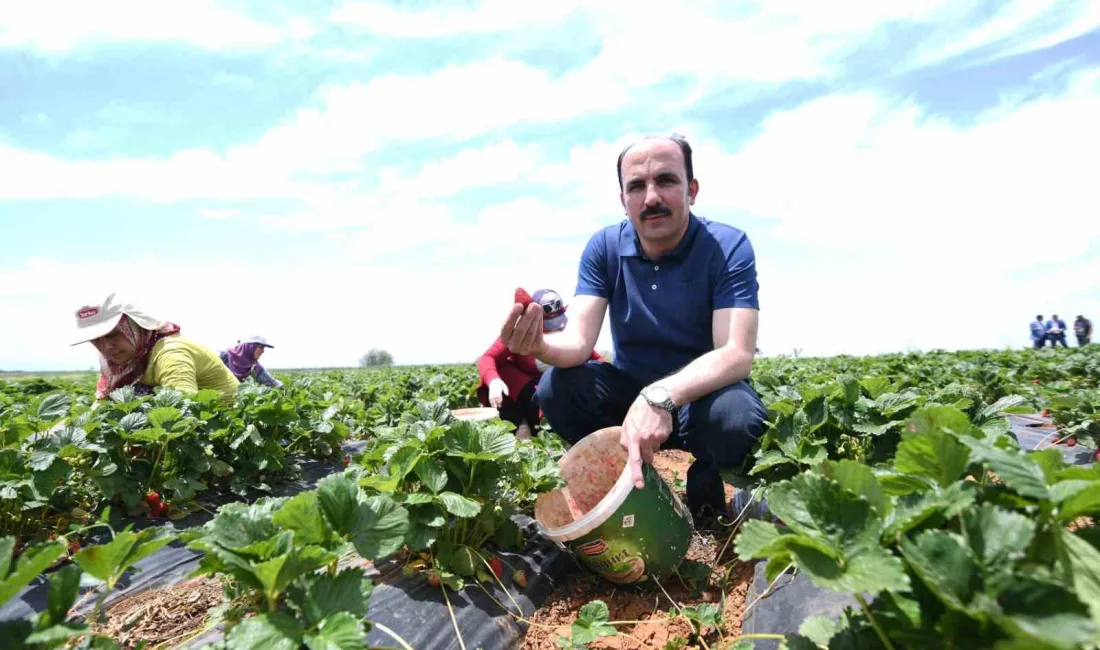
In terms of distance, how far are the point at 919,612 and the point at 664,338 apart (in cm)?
191

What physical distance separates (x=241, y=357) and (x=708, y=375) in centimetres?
634

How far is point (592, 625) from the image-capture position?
1885 mm

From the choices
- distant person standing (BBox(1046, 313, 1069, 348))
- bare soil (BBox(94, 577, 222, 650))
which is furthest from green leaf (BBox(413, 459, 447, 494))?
distant person standing (BBox(1046, 313, 1069, 348))

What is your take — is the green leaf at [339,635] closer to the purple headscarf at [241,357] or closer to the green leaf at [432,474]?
the green leaf at [432,474]

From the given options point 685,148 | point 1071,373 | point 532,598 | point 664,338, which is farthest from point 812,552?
point 1071,373

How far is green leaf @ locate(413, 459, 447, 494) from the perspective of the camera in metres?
2.00

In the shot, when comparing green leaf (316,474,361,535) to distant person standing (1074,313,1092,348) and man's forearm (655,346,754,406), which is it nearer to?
man's forearm (655,346,754,406)

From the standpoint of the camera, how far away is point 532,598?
→ 2123mm

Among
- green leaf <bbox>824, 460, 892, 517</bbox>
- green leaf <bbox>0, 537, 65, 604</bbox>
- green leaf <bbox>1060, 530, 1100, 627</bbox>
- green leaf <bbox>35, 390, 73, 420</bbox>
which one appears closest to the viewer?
green leaf <bbox>1060, 530, 1100, 627</bbox>

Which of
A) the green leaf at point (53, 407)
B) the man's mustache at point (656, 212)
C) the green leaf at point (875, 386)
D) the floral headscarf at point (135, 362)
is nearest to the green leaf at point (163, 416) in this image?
the green leaf at point (53, 407)

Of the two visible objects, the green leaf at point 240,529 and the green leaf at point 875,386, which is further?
the green leaf at point 875,386

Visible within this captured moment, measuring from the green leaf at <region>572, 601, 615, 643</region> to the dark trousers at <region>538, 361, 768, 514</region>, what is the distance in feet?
2.83

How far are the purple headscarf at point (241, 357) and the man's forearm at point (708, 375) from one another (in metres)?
6.18

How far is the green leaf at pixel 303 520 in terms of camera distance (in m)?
1.44
